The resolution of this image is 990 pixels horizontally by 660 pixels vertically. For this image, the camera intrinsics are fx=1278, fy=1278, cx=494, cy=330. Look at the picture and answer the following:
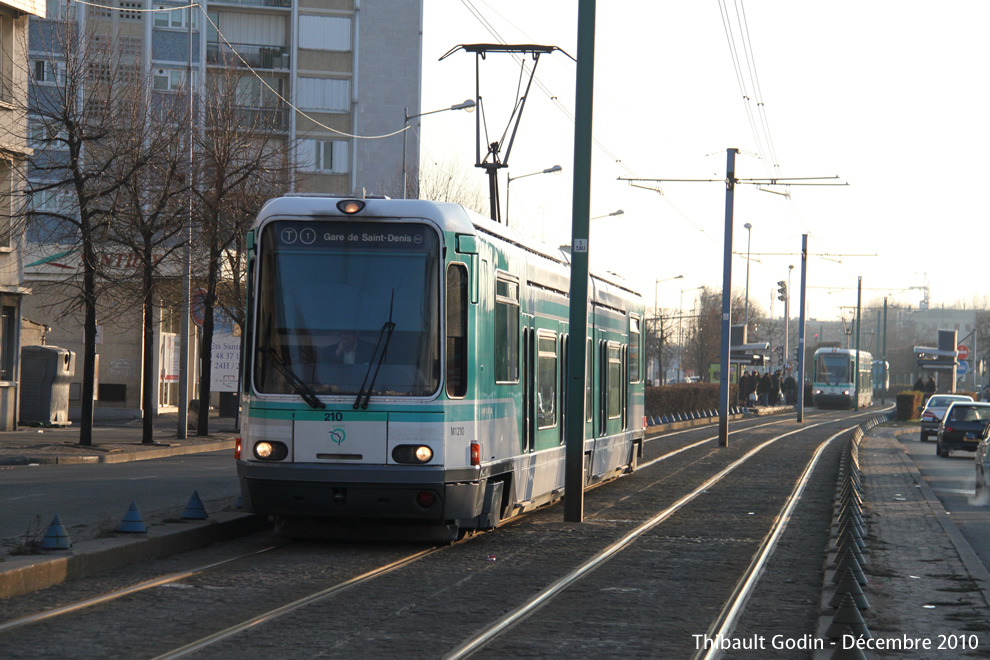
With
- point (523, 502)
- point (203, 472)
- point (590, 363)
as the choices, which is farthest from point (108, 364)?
point (523, 502)

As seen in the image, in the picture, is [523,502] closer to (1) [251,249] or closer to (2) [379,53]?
(1) [251,249]

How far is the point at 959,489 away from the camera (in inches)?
877

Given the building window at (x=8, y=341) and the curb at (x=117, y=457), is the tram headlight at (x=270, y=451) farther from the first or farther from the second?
the building window at (x=8, y=341)

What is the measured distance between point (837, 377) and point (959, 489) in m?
52.2

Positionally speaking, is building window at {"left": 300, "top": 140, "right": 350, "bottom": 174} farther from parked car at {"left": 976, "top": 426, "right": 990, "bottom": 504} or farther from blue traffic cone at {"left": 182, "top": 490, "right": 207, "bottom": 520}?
blue traffic cone at {"left": 182, "top": 490, "right": 207, "bottom": 520}

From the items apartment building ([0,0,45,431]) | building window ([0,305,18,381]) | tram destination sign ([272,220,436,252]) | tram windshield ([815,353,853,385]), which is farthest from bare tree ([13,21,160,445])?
tram windshield ([815,353,853,385])

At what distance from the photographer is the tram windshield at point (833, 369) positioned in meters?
71.9

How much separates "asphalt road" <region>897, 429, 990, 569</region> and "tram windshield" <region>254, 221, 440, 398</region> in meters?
5.82

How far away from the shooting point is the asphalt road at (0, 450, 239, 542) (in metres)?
13.1

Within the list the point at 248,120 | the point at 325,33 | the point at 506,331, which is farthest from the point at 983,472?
the point at 325,33

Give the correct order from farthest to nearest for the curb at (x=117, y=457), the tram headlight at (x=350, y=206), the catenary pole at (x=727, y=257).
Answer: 1. the catenary pole at (x=727, y=257)
2. the curb at (x=117, y=457)
3. the tram headlight at (x=350, y=206)

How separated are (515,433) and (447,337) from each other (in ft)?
6.72

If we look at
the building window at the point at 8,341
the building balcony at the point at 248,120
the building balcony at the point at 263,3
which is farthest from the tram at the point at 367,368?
the building balcony at the point at 263,3

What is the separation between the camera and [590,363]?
1700 centimetres
